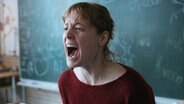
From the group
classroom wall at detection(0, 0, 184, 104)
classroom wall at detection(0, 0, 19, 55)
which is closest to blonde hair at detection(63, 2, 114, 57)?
classroom wall at detection(0, 0, 184, 104)

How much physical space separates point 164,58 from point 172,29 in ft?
0.75

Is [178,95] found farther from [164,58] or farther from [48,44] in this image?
[48,44]

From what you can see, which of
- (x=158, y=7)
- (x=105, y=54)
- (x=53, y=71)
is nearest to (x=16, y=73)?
(x=53, y=71)

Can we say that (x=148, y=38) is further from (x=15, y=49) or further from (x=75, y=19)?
(x=15, y=49)

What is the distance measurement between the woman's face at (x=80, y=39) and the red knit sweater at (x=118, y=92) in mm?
136

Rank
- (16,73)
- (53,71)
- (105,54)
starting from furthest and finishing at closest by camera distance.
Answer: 1. (16,73)
2. (53,71)
3. (105,54)

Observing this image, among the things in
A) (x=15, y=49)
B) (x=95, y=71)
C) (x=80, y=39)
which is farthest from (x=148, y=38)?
(x=15, y=49)

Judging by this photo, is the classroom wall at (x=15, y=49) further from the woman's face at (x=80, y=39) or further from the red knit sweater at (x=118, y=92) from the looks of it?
the woman's face at (x=80, y=39)

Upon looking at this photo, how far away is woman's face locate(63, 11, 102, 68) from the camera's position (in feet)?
3.37

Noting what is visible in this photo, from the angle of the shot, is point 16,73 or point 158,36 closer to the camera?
point 158,36

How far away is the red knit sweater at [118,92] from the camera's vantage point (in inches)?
40.6

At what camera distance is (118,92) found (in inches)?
41.4

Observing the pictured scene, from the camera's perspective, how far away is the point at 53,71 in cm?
278

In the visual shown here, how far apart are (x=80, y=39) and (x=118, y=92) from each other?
25cm
